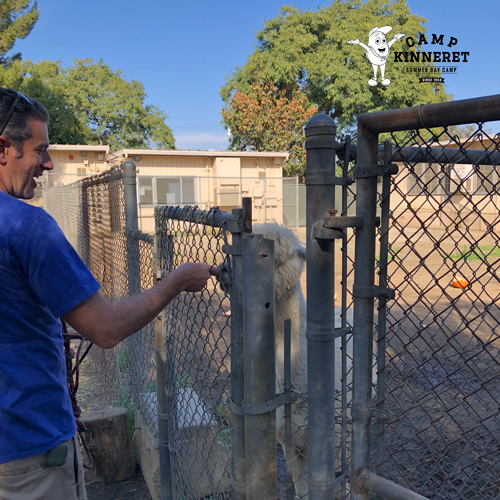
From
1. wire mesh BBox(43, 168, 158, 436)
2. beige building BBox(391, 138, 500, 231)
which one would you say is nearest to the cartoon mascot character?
beige building BBox(391, 138, 500, 231)

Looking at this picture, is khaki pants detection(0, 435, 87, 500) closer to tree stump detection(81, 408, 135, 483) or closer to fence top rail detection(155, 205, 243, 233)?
fence top rail detection(155, 205, 243, 233)

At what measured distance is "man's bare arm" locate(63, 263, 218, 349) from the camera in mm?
1559

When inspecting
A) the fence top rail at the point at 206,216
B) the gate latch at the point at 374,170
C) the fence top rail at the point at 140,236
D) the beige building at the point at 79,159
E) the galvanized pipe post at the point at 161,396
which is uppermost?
the beige building at the point at 79,159

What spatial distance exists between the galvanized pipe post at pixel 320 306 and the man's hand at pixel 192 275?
1.41ft

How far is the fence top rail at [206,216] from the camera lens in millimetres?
1643

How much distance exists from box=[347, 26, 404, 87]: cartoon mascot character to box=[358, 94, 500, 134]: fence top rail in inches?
1162

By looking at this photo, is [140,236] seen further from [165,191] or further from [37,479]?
[165,191]

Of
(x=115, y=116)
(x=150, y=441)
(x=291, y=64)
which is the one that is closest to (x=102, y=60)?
(x=115, y=116)

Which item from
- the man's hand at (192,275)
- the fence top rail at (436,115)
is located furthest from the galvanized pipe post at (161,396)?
the fence top rail at (436,115)

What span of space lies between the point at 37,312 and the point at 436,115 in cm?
152

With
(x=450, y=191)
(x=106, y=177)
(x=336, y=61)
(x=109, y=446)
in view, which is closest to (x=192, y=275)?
(x=109, y=446)

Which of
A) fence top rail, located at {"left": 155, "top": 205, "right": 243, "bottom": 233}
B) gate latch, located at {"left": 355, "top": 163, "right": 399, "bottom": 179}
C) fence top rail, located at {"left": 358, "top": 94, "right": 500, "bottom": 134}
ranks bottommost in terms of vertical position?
fence top rail, located at {"left": 155, "top": 205, "right": 243, "bottom": 233}

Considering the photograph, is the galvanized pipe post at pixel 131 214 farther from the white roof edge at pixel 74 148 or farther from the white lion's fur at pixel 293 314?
the white roof edge at pixel 74 148

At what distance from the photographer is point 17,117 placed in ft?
5.41
